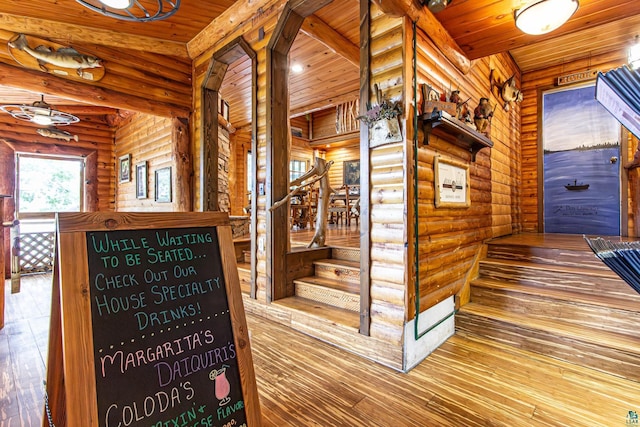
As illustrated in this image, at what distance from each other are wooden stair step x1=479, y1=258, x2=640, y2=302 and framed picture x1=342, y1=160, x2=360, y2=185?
7457 mm

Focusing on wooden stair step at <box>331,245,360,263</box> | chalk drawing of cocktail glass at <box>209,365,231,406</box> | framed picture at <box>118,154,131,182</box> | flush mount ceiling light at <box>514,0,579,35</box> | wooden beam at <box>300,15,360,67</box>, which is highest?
wooden beam at <box>300,15,360,67</box>

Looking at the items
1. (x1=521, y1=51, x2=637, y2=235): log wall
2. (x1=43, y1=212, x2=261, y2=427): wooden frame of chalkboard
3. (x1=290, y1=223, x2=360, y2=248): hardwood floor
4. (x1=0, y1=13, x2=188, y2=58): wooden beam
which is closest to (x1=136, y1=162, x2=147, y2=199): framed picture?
(x1=0, y1=13, x2=188, y2=58): wooden beam

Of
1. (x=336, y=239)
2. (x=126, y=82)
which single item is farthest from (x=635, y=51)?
(x=126, y=82)

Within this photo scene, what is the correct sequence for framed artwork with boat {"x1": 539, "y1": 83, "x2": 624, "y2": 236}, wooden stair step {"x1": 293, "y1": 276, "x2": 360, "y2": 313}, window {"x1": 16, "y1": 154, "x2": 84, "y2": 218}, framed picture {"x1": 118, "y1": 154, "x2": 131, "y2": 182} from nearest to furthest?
1. wooden stair step {"x1": 293, "y1": 276, "x2": 360, "y2": 313}
2. framed artwork with boat {"x1": 539, "y1": 83, "x2": 624, "y2": 236}
3. window {"x1": 16, "y1": 154, "x2": 84, "y2": 218}
4. framed picture {"x1": 118, "y1": 154, "x2": 131, "y2": 182}

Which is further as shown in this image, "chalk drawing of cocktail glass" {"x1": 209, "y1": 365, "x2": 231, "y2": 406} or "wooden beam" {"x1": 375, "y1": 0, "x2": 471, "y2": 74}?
"wooden beam" {"x1": 375, "y1": 0, "x2": 471, "y2": 74}

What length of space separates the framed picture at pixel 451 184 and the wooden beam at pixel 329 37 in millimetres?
2289

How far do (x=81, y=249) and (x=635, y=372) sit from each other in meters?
3.24

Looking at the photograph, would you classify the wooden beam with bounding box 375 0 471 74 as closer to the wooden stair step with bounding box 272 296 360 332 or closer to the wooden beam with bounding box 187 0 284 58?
the wooden beam with bounding box 187 0 284 58

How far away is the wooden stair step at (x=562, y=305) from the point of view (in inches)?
89.0

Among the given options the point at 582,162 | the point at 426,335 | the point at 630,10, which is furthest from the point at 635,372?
the point at 582,162

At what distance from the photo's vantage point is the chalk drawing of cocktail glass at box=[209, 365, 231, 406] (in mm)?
1228

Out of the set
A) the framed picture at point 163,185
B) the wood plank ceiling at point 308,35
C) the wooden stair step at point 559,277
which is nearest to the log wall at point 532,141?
the wood plank ceiling at point 308,35

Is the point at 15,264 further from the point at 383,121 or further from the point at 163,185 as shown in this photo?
the point at 163,185

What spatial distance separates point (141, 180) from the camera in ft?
20.6
